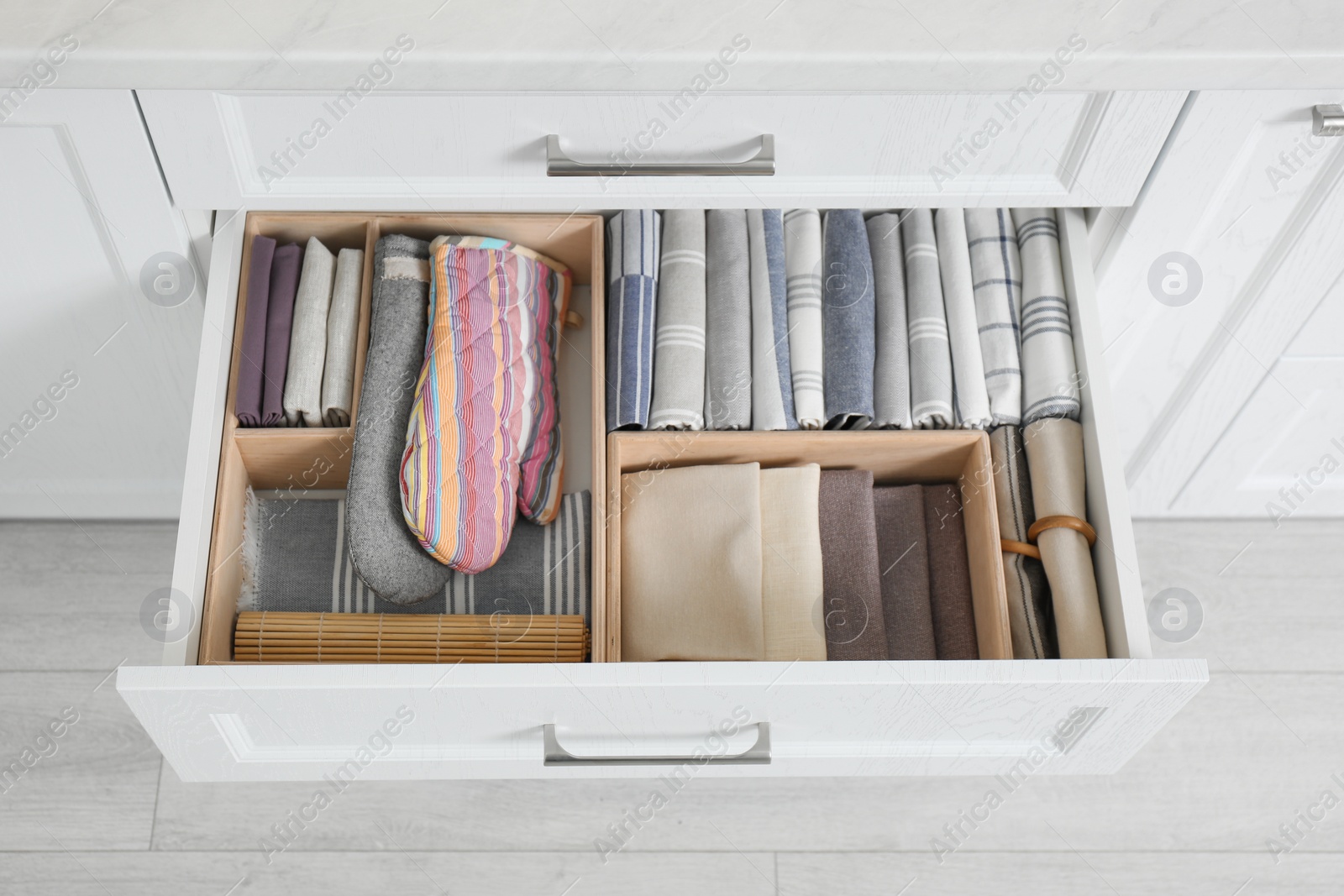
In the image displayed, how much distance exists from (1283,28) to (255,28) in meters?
0.67

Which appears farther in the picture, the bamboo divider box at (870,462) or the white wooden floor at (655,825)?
the white wooden floor at (655,825)

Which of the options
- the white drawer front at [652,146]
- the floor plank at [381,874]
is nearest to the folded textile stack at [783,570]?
the white drawer front at [652,146]

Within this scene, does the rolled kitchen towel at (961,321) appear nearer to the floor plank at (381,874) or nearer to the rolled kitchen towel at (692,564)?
the rolled kitchen towel at (692,564)

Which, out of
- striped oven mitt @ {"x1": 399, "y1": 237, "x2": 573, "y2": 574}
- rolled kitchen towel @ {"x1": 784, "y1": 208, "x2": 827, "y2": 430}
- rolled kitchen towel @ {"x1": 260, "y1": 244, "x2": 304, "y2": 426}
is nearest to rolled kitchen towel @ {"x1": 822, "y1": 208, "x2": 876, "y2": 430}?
rolled kitchen towel @ {"x1": 784, "y1": 208, "x2": 827, "y2": 430}

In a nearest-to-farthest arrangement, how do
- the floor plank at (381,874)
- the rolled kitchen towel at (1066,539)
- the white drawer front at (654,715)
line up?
the white drawer front at (654,715) → the rolled kitchen towel at (1066,539) → the floor plank at (381,874)

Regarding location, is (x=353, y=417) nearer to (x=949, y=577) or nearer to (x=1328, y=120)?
(x=949, y=577)

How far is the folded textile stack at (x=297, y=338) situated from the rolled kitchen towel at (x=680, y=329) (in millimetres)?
269

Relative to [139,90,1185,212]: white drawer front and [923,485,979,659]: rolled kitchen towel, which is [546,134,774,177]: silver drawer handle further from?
[923,485,979,659]: rolled kitchen towel

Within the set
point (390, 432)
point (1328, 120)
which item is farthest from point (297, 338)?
point (1328, 120)

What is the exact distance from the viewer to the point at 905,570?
974mm

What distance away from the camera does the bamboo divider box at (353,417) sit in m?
0.87

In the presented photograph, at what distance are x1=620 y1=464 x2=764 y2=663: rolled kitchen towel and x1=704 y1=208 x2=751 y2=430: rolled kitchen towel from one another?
0.18 ft

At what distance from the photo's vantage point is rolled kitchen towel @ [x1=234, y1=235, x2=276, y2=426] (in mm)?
903

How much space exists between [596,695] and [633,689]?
0.09 ft
